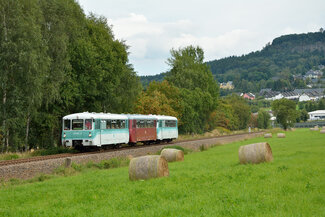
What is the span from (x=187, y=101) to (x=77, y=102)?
100 feet

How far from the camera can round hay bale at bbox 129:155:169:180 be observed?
1407 centimetres

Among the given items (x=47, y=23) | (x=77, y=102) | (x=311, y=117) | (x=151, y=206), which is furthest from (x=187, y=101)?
(x=311, y=117)

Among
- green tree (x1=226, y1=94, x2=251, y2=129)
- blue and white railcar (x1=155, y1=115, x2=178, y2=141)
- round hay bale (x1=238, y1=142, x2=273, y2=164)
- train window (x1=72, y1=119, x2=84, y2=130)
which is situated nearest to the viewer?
round hay bale (x1=238, y1=142, x2=273, y2=164)

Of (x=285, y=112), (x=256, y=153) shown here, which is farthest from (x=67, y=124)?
(x=285, y=112)

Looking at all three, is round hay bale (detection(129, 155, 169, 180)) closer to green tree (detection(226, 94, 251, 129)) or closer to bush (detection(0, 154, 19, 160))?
bush (detection(0, 154, 19, 160))

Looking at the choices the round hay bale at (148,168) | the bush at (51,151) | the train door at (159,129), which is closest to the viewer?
the round hay bale at (148,168)

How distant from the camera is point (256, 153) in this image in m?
17.5

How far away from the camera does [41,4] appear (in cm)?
3819

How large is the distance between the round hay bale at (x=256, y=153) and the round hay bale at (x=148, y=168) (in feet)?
15.3

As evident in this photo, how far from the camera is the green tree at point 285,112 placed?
9800 centimetres

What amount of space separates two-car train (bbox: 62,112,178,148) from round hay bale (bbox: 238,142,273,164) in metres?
16.8

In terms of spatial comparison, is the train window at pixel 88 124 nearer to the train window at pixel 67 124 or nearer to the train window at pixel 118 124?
the train window at pixel 67 124

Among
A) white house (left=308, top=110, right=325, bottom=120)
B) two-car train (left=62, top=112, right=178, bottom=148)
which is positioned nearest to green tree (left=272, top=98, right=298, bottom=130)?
two-car train (left=62, top=112, right=178, bottom=148)

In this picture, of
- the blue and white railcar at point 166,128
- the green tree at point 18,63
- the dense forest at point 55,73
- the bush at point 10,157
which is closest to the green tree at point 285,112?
the dense forest at point 55,73
